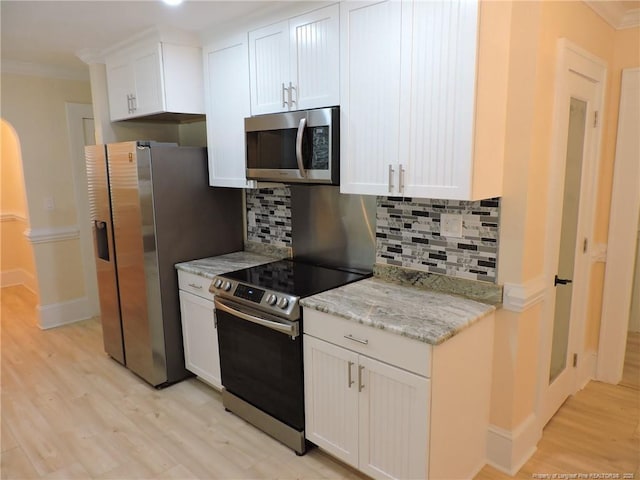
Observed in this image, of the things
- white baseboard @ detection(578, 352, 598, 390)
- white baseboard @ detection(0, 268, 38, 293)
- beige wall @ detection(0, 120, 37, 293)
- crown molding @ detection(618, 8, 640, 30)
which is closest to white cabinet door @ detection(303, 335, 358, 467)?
white baseboard @ detection(578, 352, 598, 390)

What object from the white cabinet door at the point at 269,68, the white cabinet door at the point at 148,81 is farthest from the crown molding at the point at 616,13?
the white cabinet door at the point at 148,81

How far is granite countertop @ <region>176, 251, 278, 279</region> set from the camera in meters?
2.86

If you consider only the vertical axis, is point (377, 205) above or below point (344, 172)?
below

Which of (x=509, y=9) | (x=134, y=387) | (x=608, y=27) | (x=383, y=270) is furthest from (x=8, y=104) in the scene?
(x=608, y=27)

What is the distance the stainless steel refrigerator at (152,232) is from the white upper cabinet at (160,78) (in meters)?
0.33

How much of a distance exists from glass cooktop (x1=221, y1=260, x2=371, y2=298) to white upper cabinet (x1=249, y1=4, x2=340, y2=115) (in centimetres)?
A: 97

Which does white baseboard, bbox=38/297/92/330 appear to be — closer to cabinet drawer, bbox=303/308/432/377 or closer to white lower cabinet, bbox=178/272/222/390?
white lower cabinet, bbox=178/272/222/390

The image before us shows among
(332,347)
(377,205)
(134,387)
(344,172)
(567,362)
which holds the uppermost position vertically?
(344,172)

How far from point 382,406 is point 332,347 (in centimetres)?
35

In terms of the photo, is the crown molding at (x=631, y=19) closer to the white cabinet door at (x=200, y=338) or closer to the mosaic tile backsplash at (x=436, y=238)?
the mosaic tile backsplash at (x=436, y=238)

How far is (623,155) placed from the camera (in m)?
2.78

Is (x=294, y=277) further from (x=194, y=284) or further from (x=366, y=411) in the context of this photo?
(x=366, y=411)

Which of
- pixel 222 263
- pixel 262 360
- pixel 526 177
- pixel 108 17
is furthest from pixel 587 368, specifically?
pixel 108 17

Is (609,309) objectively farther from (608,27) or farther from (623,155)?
(608,27)
